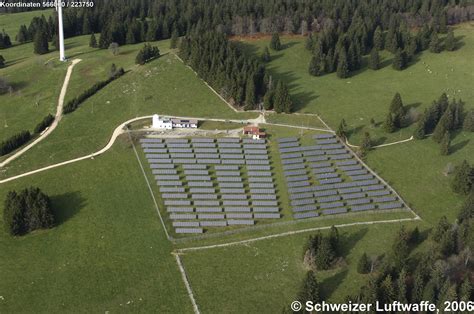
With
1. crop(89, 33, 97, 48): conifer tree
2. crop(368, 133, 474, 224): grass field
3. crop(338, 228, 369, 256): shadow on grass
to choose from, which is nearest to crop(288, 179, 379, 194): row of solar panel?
crop(368, 133, 474, 224): grass field

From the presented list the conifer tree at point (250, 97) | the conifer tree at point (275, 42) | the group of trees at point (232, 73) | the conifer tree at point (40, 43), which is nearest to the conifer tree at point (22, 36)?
the conifer tree at point (40, 43)

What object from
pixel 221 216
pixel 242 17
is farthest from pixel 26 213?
pixel 242 17

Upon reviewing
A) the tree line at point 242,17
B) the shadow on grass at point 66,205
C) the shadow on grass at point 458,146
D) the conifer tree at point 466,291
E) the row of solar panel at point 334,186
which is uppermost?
the tree line at point 242,17

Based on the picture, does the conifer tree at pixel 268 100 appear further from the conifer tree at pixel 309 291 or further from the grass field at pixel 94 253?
the conifer tree at pixel 309 291

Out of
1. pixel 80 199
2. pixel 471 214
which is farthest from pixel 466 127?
pixel 80 199

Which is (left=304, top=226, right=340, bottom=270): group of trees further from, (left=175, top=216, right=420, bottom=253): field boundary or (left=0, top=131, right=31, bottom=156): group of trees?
(left=0, top=131, right=31, bottom=156): group of trees

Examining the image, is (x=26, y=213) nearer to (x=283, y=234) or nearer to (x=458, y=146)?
(x=283, y=234)

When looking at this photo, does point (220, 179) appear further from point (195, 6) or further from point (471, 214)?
point (195, 6)
